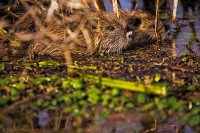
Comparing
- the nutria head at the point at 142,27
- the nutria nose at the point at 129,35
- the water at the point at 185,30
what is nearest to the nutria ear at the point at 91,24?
the nutria nose at the point at 129,35

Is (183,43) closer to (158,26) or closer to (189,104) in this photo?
(158,26)

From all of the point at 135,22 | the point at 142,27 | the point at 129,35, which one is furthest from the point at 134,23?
the point at 129,35

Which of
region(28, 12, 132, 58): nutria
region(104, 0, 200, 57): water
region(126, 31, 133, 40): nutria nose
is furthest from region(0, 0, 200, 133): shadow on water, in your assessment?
region(126, 31, 133, 40): nutria nose

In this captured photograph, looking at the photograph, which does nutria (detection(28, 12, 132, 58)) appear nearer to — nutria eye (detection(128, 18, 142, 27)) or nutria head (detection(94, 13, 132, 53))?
nutria head (detection(94, 13, 132, 53))

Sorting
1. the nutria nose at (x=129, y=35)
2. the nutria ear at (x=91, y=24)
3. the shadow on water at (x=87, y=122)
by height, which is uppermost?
the nutria ear at (x=91, y=24)

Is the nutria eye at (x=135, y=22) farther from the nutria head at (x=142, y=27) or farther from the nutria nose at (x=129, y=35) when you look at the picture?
the nutria nose at (x=129, y=35)

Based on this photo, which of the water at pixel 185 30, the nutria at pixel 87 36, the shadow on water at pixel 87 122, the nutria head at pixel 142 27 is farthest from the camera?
the nutria head at pixel 142 27

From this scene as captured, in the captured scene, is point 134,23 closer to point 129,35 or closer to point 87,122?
point 129,35

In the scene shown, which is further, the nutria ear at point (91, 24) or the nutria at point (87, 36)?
the nutria ear at point (91, 24)
